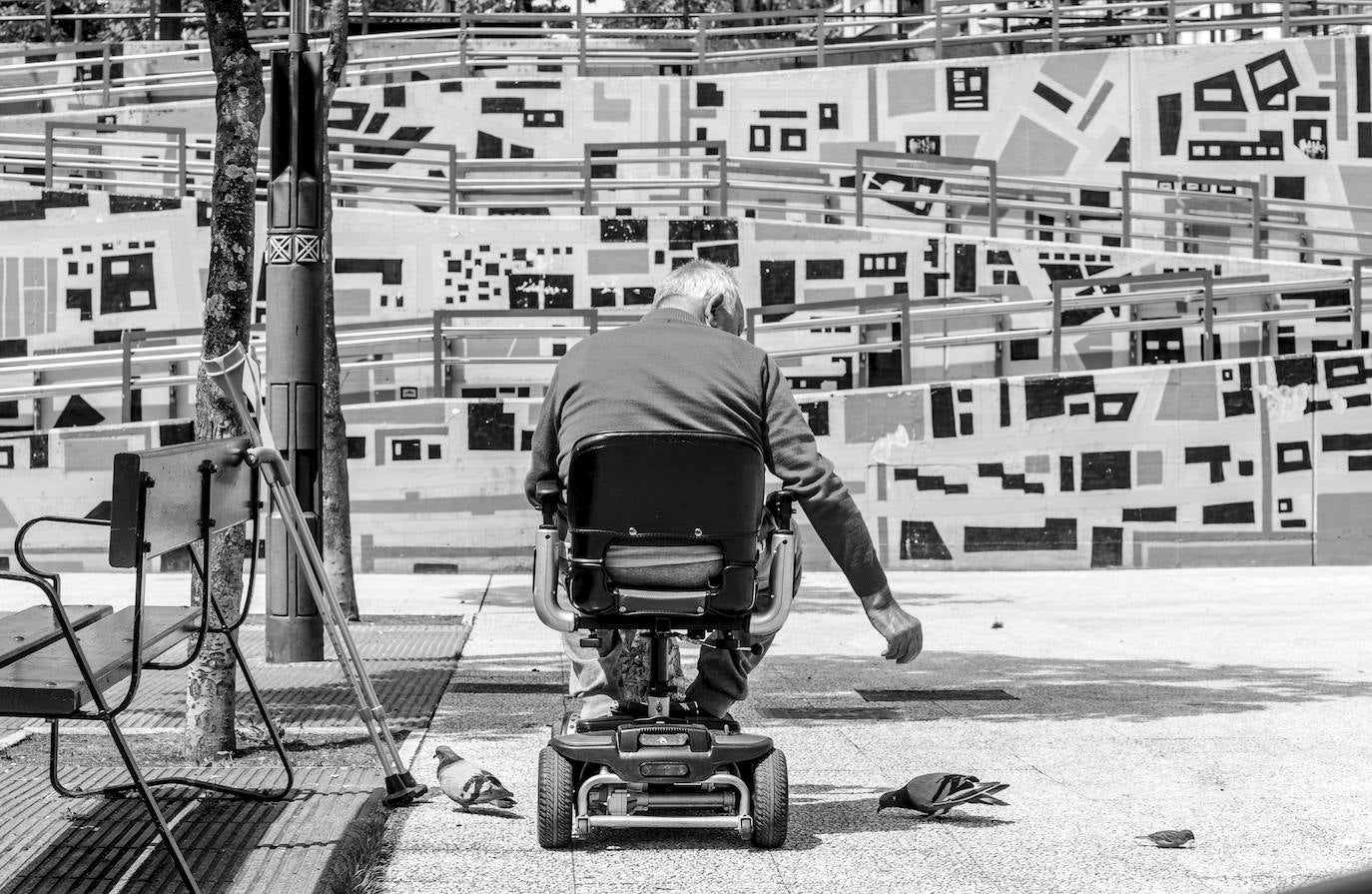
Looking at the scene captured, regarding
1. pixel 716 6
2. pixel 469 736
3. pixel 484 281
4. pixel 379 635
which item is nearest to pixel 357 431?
pixel 484 281

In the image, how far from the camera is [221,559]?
568 centimetres

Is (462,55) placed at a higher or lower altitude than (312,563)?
higher

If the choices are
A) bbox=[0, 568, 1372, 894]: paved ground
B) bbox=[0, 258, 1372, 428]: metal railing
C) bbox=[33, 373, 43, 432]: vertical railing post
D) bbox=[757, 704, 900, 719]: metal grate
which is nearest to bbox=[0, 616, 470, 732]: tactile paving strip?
bbox=[0, 568, 1372, 894]: paved ground

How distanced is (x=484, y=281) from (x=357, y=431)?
2.86 metres

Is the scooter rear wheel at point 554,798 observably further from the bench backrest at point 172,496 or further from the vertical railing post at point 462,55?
the vertical railing post at point 462,55

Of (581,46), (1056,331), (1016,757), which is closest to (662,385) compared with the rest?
(1016,757)

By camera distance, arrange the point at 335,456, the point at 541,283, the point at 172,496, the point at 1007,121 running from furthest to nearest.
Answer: the point at 1007,121
the point at 541,283
the point at 335,456
the point at 172,496

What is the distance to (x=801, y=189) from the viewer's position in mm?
19578

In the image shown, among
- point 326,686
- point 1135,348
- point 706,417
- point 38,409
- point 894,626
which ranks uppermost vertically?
point 1135,348

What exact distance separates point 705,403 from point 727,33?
2102cm

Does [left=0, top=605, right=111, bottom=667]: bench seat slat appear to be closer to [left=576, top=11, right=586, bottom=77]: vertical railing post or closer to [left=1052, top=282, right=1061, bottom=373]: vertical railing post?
[left=1052, top=282, right=1061, bottom=373]: vertical railing post

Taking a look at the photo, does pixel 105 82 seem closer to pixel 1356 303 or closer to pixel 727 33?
pixel 727 33

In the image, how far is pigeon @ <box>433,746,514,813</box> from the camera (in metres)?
4.79

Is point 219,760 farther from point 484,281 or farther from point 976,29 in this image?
point 976,29
